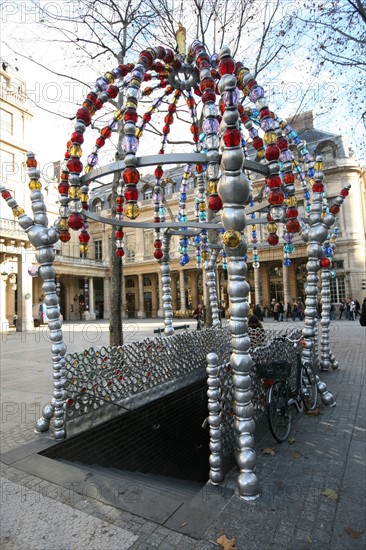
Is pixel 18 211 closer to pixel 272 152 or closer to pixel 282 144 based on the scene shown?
pixel 272 152

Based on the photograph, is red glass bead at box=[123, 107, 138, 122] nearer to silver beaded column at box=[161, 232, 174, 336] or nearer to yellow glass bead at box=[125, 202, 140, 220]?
yellow glass bead at box=[125, 202, 140, 220]

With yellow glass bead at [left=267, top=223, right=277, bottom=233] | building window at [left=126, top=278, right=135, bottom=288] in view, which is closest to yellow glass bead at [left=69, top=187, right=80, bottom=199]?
yellow glass bead at [left=267, top=223, right=277, bottom=233]

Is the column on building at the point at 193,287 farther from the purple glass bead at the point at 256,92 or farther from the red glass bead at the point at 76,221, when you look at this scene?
the purple glass bead at the point at 256,92

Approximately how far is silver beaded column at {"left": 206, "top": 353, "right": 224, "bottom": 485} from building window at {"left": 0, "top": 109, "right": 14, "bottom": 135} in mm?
31472

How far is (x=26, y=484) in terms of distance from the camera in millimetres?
3439

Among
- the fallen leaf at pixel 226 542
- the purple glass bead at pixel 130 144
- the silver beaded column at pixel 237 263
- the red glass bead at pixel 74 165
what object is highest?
the red glass bead at pixel 74 165

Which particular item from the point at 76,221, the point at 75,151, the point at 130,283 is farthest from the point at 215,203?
the point at 130,283

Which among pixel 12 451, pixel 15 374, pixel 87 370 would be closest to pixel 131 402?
pixel 87 370

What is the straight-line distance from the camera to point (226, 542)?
7.91 feet

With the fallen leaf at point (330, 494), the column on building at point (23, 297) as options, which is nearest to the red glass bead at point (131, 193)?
the fallen leaf at point (330, 494)

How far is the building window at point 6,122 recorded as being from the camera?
2802cm

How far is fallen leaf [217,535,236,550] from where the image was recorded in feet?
7.75

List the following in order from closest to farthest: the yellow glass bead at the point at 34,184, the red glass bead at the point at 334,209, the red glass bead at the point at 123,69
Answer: the red glass bead at the point at 123,69
the yellow glass bead at the point at 34,184
the red glass bead at the point at 334,209

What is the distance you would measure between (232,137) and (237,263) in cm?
120
